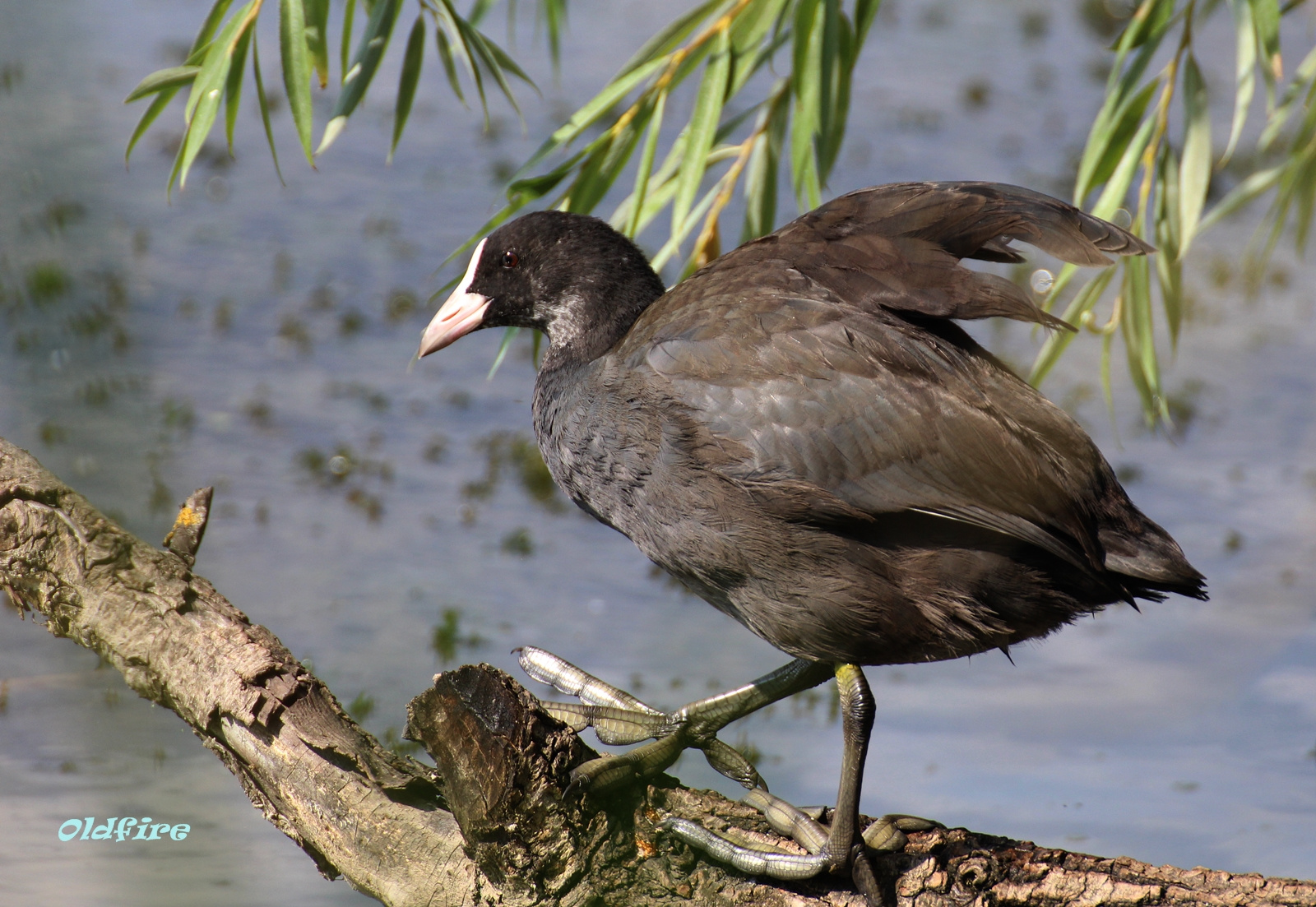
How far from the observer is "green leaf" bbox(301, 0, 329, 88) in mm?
3045

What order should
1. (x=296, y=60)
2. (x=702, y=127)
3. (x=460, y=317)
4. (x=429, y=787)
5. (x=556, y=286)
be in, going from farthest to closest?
(x=702, y=127)
(x=296, y=60)
(x=460, y=317)
(x=556, y=286)
(x=429, y=787)

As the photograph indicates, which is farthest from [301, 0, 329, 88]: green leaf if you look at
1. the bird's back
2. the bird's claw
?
the bird's claw

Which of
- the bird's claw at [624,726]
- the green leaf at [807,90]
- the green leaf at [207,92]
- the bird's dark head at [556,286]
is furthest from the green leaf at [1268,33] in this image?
the green leaf at [207,92]

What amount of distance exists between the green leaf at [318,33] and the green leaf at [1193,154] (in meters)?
2.34

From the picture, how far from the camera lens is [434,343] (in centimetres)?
283

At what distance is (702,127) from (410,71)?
77 centimetres

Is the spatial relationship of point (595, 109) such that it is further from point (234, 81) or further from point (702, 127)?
point (234, 81)

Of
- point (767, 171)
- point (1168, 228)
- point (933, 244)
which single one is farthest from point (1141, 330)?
point (933, 244)

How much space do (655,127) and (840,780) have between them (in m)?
1.81

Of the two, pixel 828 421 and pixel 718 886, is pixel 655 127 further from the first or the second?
pixel 718 886

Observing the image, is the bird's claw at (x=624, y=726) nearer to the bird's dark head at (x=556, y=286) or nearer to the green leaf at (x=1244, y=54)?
the bird's dark head at (x=556, y=286)

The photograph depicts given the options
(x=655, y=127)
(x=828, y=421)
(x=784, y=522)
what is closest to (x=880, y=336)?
(x=828, y=421)

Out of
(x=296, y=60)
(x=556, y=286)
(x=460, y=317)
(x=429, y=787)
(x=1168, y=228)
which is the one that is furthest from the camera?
(x=1168, y=228)

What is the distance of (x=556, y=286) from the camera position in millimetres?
2727
